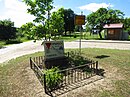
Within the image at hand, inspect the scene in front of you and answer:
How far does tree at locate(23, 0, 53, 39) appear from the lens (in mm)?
11258

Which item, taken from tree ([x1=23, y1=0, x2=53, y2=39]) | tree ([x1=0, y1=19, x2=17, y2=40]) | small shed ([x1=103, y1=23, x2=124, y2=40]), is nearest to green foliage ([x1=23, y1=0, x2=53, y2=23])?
tree ([x1=23, y1=0, x2=53, y2=39])

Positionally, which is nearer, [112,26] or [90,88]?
[90,88]

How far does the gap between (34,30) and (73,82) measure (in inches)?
220

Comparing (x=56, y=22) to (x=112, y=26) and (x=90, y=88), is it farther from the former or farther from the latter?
(x=112, y=26)

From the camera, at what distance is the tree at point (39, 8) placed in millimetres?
11258

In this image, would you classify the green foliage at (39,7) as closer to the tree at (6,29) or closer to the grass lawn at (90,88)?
the grass lawn at (90,88)

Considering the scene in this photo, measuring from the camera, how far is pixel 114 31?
31.9 m

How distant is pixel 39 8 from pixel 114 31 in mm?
23975

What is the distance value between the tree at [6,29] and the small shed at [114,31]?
22839 mm

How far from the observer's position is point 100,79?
8039mm

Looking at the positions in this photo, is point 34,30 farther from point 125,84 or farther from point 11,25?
point 11,25

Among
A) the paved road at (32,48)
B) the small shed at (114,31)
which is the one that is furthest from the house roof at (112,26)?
the paved road at (32,48)

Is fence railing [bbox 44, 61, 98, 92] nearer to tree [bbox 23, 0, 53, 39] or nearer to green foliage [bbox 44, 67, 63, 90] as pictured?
green foliage [bbox 44, 67, 63, 90]

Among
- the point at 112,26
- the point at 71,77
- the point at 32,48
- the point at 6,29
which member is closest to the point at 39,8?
the point at 71,77
